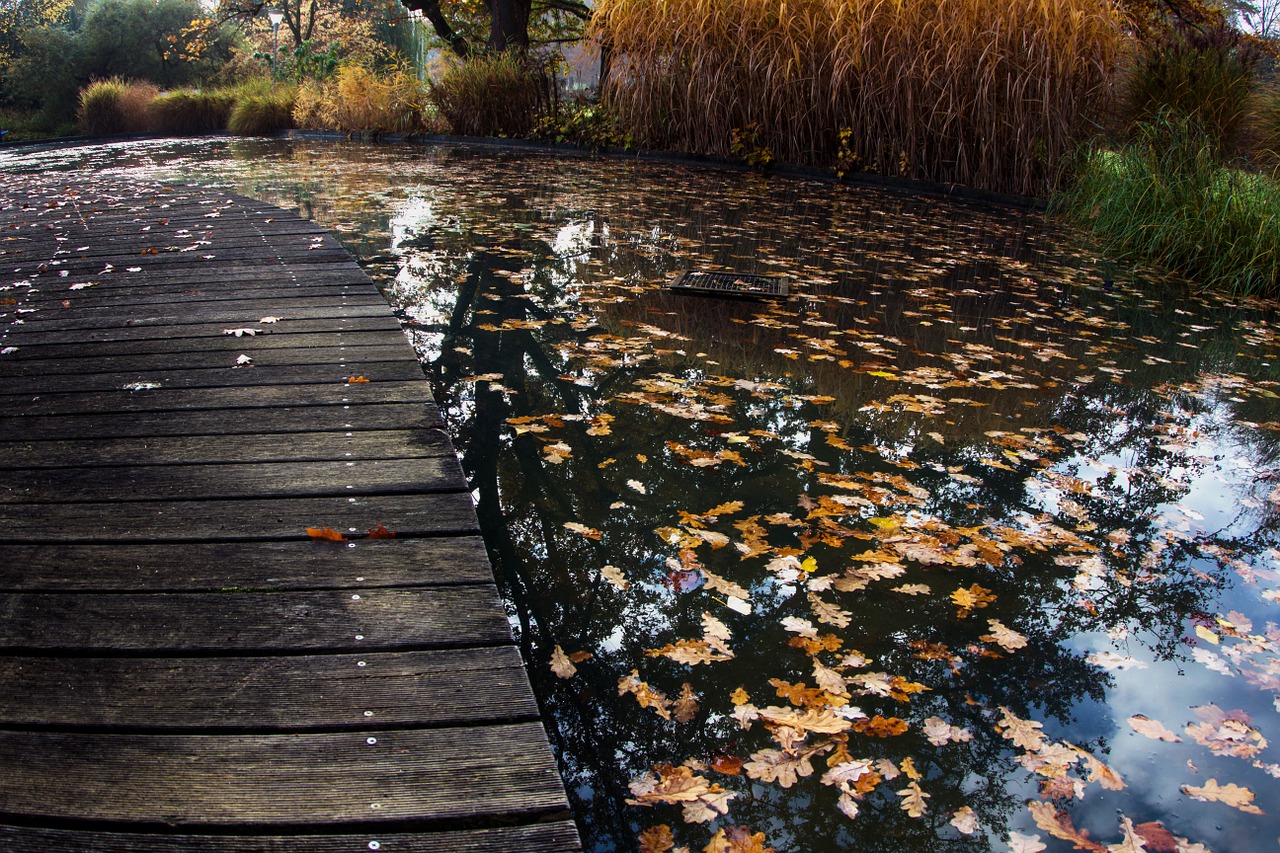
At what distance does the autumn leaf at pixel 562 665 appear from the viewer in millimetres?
1881

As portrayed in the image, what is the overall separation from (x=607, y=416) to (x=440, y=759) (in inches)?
80.7

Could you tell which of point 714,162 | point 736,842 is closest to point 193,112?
point 714,162

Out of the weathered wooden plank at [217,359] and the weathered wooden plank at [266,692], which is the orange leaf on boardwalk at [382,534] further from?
the weathered wooden plank at [217,359]

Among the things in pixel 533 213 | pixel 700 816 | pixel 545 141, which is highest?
pixel 545 141

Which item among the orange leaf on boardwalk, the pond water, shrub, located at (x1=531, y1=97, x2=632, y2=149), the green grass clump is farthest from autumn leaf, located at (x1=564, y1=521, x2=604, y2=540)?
shrub, located at (x1=531, y1=97, x2=632, y2=149)

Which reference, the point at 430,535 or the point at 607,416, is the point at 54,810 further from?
the point at 607,416

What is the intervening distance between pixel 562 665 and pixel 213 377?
75.8 inches

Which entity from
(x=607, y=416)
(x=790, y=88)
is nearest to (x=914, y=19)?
(x=790, y=88)

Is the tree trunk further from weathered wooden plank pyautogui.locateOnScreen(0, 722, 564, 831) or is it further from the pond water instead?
weathered wooden plank pyautogui.locateOnScreen(0, 722, 564, 831)

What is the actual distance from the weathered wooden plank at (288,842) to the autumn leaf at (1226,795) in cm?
134

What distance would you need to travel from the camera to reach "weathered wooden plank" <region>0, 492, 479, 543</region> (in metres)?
1.91

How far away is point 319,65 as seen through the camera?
20.0 metres

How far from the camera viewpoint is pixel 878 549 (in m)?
2.41

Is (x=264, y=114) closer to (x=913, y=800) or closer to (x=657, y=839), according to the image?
(x=657, y=839)
